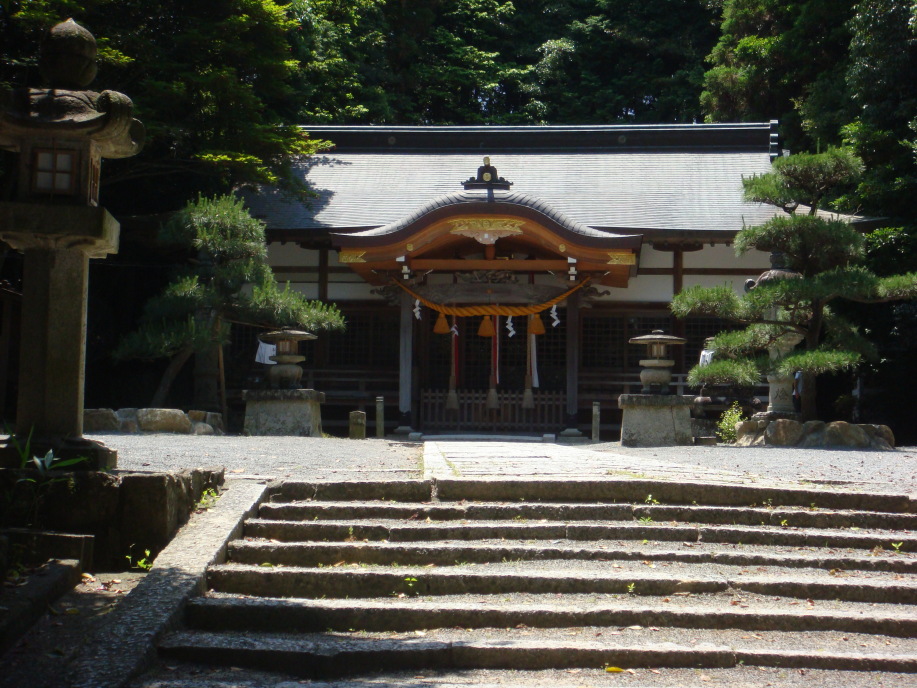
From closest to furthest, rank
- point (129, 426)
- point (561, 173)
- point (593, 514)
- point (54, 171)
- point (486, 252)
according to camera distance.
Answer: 1. point (54, 171)
2. point (593, 514)
3. point (129, 426)
4. point (486, 252)
5. point (561, 173)

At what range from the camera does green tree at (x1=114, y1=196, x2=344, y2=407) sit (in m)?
11.9

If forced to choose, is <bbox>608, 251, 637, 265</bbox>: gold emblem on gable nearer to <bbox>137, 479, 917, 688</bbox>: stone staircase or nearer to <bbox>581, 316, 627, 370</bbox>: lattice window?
<bbox>581, 316, 627, 370</bbox>: lattice window

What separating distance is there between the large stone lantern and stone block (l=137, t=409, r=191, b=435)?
5867mm

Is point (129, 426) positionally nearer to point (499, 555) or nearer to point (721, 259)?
point (499, 555)

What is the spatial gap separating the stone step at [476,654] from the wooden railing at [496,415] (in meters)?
9.41

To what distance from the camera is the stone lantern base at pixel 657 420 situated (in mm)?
11258

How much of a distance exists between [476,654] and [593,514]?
6.24 ft

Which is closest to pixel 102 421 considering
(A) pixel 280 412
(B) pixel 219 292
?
(A) pixel 280 412

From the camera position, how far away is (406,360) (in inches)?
540

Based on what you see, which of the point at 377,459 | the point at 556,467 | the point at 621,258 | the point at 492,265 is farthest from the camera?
the point at 492,265

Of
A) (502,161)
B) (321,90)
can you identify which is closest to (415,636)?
(502,161)

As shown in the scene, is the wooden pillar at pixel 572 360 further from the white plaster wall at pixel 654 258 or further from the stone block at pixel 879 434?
the stone block at pixel 879 434

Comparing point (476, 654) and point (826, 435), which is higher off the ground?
point (826, 435)

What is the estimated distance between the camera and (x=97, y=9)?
41.5ft
